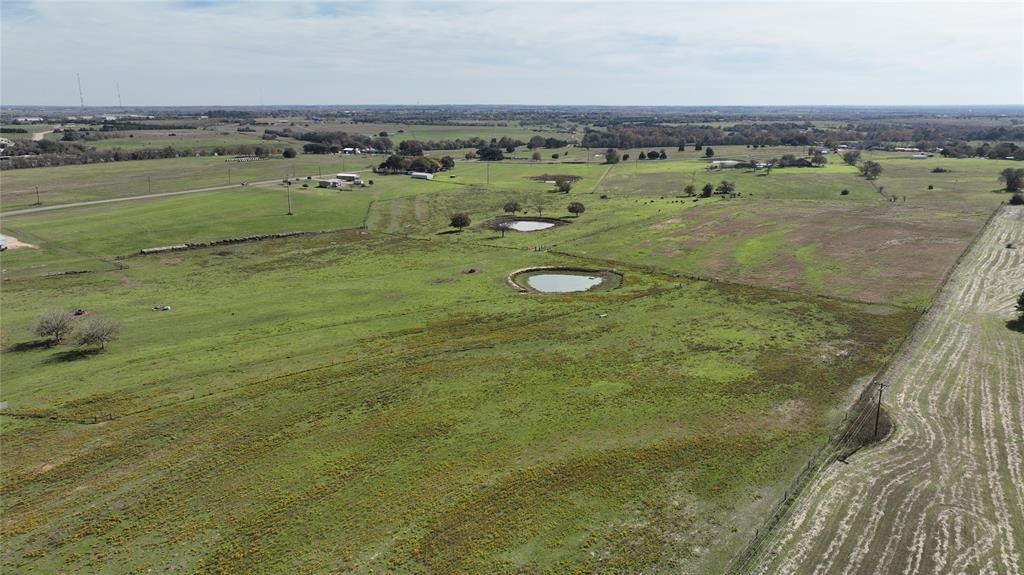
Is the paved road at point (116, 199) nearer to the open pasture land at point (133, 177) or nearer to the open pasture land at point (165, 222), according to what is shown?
the open pasture land at point (133, 177)

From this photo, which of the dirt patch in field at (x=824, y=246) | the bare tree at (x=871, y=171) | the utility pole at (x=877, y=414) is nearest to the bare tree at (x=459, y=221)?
the dirt patch in field at (x=824, y=246)

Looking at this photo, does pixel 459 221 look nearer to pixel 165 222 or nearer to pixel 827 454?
pixel 165 222

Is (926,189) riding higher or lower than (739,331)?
higher

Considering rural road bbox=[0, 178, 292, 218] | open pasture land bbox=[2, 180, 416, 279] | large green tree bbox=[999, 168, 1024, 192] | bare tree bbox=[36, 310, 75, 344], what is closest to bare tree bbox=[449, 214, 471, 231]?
open pasture land bbox=[2, 180, 416, 279]

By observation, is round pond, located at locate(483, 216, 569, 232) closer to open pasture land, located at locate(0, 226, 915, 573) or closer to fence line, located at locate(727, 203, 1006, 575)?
open pasture land, located at locate(0, 226, 915, 573)

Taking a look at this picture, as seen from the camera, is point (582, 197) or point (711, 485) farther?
point (582, 197)

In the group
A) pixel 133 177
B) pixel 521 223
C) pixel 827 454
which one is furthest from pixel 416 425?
pixel 133 177

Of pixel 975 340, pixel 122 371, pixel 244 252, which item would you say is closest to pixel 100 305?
pixel 122 371

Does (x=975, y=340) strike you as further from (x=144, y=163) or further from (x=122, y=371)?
(x=144, y=163)
